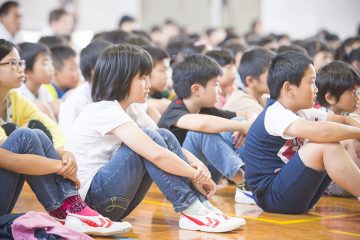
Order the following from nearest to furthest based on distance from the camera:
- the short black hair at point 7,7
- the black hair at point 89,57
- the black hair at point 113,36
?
the black hair at point 89,57
the black hair at point 113,36
the short black hair at point 7,7

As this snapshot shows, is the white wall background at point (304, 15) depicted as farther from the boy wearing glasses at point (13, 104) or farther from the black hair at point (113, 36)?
the boy wearing glasses at point (13, 104)

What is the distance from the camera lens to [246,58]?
4.23 m

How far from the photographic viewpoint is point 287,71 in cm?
307

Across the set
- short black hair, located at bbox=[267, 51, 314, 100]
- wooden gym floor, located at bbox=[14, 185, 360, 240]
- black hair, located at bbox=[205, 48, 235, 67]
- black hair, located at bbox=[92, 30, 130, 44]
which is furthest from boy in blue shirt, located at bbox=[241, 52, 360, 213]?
black hair, located at bbox=[92, 30, 130, 44]

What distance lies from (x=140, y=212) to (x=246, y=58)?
58.3 inches

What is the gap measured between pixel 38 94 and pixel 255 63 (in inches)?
54.5

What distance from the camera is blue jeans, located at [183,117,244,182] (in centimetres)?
341

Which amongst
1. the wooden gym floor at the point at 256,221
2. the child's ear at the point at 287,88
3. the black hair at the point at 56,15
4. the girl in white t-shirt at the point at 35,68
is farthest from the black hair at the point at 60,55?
the black hair at the point at 56,15

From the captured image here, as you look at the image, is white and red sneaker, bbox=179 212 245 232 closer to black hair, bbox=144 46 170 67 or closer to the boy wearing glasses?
the boy wearing glasses

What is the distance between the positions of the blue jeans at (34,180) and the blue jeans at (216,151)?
1047 mm

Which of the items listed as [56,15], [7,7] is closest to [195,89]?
[7,7]

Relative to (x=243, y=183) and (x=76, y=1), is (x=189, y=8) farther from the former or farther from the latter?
(x=243, y=183)

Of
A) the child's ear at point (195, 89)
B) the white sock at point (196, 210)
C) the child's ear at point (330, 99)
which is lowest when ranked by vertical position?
the white sock at point (196, 210)

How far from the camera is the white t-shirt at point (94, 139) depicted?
8.70 ft
